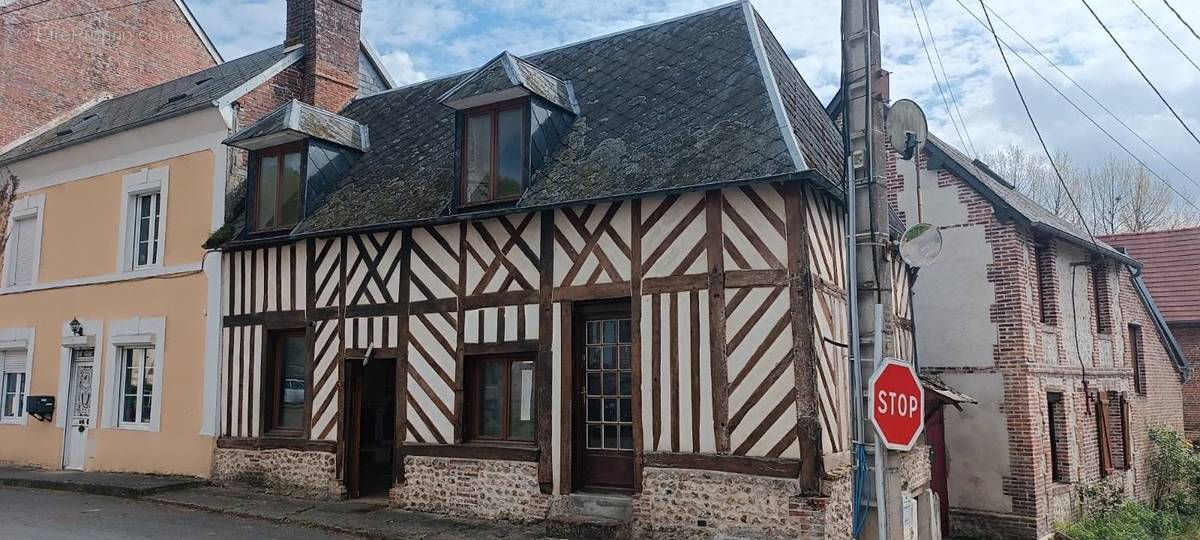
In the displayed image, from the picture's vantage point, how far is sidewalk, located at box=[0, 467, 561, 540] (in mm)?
9359

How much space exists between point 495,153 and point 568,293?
2.02 meters

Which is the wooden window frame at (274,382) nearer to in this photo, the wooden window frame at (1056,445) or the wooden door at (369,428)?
the wooden door at (369,428)

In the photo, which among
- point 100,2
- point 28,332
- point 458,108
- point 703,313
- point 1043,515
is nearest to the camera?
point 703,313

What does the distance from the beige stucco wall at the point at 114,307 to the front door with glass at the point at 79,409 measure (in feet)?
0.55

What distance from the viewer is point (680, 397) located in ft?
28.8

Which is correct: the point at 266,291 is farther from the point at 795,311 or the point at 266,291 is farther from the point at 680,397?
the point at 795,311

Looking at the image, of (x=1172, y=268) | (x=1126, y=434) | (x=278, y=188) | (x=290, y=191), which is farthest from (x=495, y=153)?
(x=1172, y=268)

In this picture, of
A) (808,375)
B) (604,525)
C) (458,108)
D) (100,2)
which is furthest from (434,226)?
(100,2)

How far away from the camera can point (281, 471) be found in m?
11.7

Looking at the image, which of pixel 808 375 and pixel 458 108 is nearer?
pixel 808 375

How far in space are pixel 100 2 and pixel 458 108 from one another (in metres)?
12.1

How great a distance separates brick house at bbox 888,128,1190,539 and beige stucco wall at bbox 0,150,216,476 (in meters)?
10.6

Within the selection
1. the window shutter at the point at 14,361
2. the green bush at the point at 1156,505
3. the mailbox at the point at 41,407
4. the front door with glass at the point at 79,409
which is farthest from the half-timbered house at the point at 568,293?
the green bush at the point at 1156,505

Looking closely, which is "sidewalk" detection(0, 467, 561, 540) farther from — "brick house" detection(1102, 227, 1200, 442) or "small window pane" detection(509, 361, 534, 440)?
"brick house" detection(1102, 227, 1200, 442)
